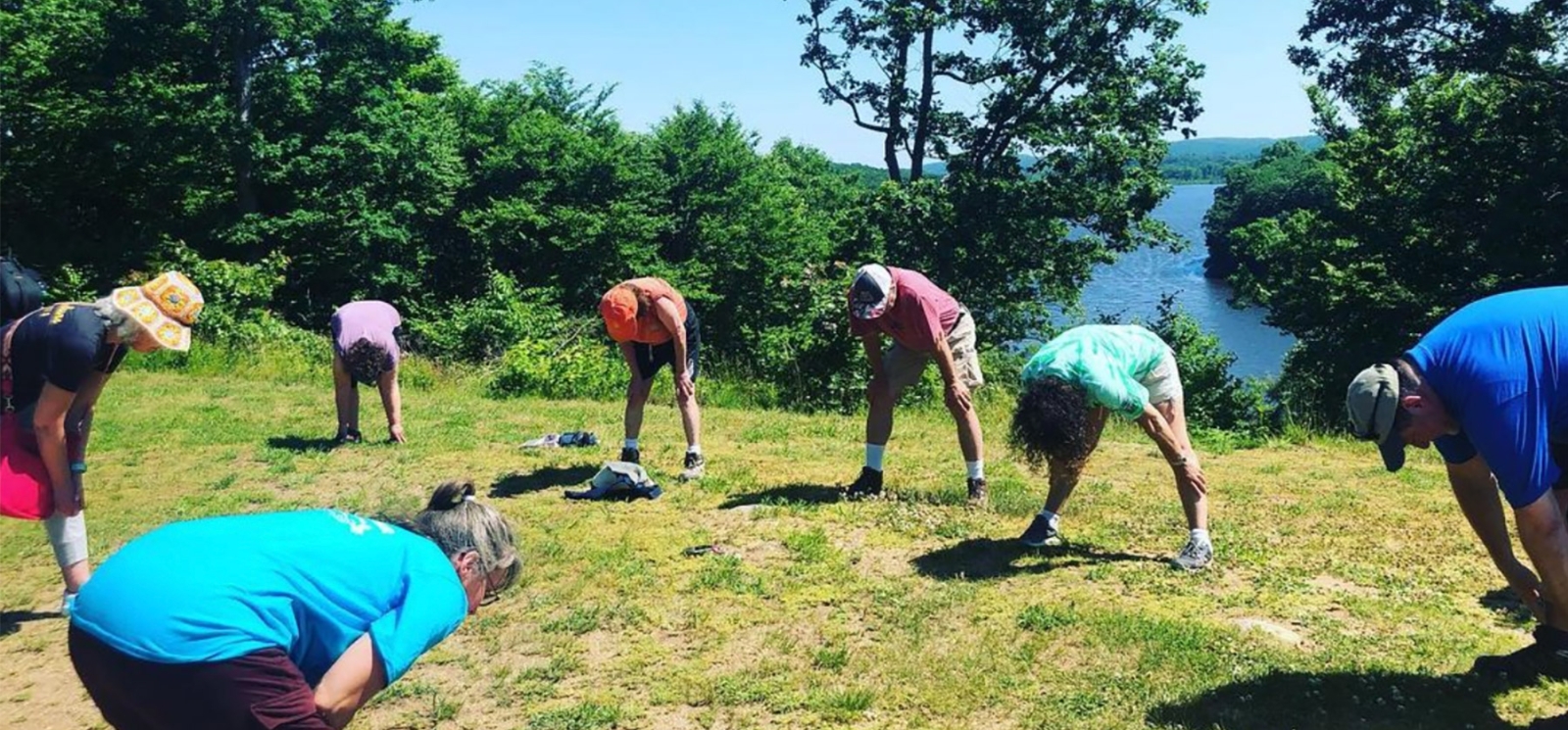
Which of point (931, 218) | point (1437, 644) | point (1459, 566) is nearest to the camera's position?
point (1437, 644)

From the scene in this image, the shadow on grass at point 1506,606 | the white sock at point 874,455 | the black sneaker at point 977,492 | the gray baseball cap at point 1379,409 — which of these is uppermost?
the gray baseball cap at point 1379,409

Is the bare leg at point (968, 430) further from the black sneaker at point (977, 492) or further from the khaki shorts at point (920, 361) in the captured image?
the khaki shorts at point (920, 361)

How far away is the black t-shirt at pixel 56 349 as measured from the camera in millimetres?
4352

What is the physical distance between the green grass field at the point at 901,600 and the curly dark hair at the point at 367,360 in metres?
0.71

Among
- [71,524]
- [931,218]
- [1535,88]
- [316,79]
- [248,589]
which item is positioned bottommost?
[71,524]

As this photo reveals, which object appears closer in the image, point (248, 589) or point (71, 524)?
point (248, 589)

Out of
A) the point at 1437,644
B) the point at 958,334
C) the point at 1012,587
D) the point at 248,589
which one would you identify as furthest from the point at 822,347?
the point at 248,589

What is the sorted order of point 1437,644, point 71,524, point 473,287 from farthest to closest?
1. point 473,287
2. point 71,524
3. point 1437,644

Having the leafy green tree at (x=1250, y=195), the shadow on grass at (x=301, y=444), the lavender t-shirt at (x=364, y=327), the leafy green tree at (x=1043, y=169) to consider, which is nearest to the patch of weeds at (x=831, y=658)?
the lavender t-shirt at (x=364, y=327)

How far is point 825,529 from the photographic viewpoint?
6148 millimetres

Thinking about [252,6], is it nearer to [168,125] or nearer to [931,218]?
[168,125]

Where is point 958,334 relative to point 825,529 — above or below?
above

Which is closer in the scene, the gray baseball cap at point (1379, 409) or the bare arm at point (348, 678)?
the bare arm at point (348, 678)

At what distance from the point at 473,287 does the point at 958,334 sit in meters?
21.9
